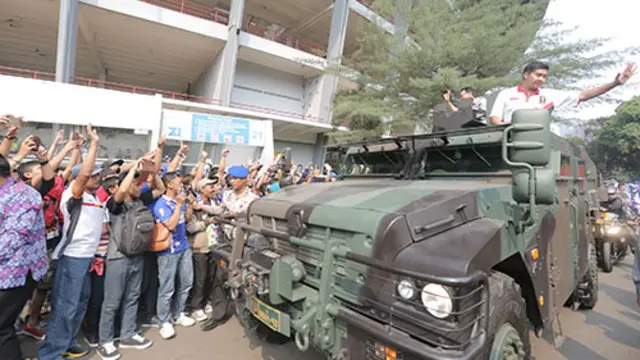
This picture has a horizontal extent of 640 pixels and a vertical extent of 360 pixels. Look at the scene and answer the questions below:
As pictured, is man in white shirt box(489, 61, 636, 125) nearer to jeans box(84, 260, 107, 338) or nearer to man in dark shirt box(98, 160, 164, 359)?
man in dark shirt box(98, 160, 164, 359)

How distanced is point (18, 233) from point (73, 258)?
0.64 m

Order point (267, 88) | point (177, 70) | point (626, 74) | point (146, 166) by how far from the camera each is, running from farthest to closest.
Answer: point (177, 70), point (267, 88), point (146, 166), point (626, 74)

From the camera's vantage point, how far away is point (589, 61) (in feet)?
32.9

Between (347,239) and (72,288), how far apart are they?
8.30 feet

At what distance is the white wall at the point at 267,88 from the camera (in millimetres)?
18734

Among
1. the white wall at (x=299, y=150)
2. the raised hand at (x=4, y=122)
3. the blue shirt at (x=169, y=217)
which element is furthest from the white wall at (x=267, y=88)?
the raised hand at (x=4, y=122)

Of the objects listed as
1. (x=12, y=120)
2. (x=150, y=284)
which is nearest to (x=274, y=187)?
(x=150, y=284)

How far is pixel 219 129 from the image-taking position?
13859 millimetres

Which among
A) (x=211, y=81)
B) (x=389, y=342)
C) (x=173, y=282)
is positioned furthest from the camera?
(x=211, y=81)

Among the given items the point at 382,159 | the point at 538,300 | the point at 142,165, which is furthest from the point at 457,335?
the point at 142,165

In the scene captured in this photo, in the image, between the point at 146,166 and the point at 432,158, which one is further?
the point at 432,158

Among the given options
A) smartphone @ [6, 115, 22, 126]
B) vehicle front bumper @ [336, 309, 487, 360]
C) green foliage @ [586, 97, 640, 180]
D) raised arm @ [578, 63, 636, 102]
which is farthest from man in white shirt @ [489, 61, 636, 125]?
green foliage @ [586, 97, 640, 180]

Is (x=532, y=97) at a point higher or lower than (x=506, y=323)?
higher

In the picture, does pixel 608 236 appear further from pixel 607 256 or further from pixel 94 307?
pixel 94 307
